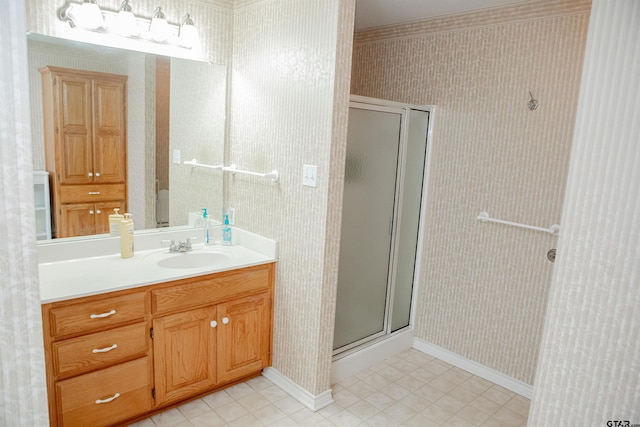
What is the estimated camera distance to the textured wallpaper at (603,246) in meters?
1.18

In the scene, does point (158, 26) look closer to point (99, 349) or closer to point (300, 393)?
point (99, 349)

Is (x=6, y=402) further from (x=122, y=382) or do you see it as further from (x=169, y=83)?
(x=169, y=83)

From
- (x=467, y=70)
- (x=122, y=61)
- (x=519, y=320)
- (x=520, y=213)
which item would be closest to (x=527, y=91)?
(x=467, y=70)

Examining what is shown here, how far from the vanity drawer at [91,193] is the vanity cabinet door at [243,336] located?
86 centimetres

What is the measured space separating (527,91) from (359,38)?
1.41m

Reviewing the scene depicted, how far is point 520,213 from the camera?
8.46 feet

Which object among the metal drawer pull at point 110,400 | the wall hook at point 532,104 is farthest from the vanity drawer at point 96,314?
the wall hook at point 532,104

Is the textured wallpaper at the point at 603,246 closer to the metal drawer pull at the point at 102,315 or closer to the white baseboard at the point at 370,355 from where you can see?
the white baseboard at the point at 370,355

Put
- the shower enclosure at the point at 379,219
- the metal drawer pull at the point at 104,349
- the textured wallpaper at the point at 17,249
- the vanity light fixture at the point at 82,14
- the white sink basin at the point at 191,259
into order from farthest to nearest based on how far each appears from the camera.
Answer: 1. the shower enclosure at the point at 379,219
2. the white sink basin at the point at 191,259
3. the vanity light fixture at the point at 82,14
4. the metal drawer pull at the point at 104,349
5. the textured wallpaper at the point at 17,249

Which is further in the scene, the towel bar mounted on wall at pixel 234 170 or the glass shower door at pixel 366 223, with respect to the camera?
the glass shower door at pixel 366 223

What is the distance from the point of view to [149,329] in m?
2.08

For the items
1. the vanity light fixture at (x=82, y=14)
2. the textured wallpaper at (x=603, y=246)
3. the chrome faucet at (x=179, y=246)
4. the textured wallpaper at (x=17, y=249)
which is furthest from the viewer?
the chrome faucet at (x=179, y=246)

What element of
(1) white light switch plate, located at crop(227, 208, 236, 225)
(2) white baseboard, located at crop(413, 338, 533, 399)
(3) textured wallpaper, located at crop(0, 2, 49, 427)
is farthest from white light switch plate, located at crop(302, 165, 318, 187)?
(2) white baseboard, located at crop(413, 338, 533, 399)

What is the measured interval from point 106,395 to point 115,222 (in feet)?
2.94
